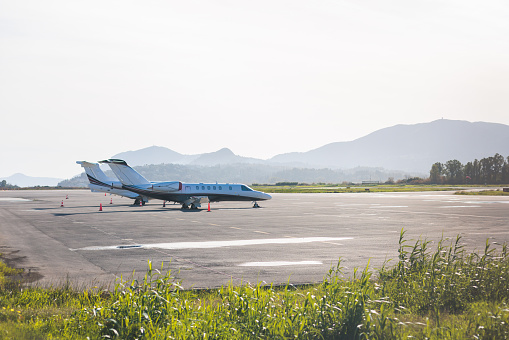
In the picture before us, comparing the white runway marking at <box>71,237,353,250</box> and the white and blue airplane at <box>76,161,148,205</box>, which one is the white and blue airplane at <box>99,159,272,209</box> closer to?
the white and blue airplane at <box>76,161,148,205</box>

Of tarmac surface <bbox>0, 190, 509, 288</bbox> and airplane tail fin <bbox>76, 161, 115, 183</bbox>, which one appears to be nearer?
tarmac surface <bbox>0, 190, 509, 288</bbox>

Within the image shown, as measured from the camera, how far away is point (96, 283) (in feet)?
41.0

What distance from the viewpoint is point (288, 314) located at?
7898 mm

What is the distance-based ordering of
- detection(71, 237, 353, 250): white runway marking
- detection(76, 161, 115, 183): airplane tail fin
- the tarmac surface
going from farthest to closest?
detection(76, 161, 115, 183): airplane tail fin
detection(71, 237, 353, 250): white runway marking
the tarmac surface

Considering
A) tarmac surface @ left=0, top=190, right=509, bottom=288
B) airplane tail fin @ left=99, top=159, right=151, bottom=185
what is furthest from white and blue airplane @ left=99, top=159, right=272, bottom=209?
tarmac surface @ left=0, top=190, right=509, bottom=288

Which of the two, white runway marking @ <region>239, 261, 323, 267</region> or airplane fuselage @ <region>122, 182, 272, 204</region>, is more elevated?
airplane fuselage @ <region>122, 182, 272, 204</region>

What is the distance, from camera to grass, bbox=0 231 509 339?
714 centimetres

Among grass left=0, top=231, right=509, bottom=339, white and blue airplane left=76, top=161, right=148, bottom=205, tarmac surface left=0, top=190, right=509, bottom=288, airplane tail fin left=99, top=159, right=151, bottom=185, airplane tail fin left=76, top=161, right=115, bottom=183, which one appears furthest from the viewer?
airplane tail fin left=76, top=161, right=115, bottom=183

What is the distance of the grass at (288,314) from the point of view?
23.4ft

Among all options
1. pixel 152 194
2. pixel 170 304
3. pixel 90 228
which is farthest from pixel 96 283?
pixel 152 194

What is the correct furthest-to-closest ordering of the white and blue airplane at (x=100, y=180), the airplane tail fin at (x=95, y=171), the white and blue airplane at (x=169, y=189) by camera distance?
1. the airplane tail fin at (x=95, y=171)
2. the white and blue airplane at (x=100, y=180)
3. the white and blue airplane at (x=169, y=189)

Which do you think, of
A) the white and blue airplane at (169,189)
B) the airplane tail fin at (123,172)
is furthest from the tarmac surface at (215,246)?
the airplane tail fin at (123,172)

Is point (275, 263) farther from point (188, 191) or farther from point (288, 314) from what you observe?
point (188, 191)

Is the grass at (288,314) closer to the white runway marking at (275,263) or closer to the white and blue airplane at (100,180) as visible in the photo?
the white runway marking at (275,263)
